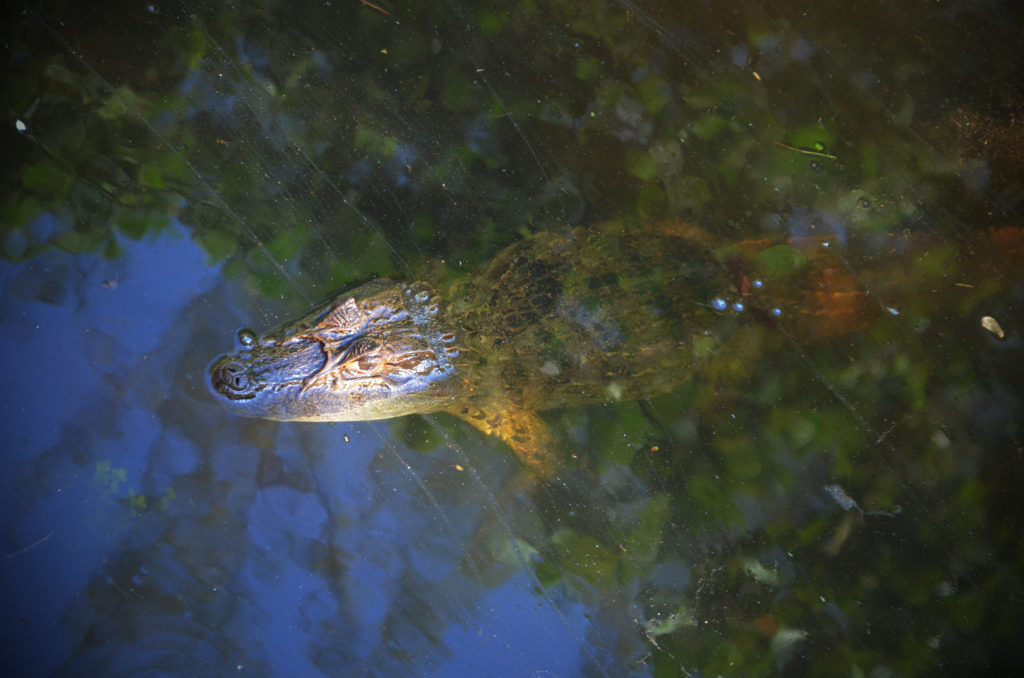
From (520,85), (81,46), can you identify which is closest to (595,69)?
(520,85)

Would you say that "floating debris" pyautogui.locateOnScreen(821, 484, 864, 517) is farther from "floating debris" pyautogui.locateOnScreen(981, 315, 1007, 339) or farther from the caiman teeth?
the caiman teeth

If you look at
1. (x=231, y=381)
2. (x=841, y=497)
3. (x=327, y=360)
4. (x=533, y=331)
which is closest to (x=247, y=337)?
(x=231, y=381)

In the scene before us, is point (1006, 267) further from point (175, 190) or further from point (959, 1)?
point (175, 190)

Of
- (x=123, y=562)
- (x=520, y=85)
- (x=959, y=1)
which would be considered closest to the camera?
(x=959, y=1)

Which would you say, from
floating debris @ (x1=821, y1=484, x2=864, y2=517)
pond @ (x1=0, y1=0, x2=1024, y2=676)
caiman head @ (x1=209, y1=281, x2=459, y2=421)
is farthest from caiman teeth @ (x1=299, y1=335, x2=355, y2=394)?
floating debris @ (x1=821, y1=484, x2=864, y2=517)

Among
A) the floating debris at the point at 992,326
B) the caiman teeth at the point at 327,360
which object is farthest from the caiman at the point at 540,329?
the floating debris at the point at 992,326

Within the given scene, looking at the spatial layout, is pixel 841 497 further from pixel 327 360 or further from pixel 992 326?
pixel 327 360

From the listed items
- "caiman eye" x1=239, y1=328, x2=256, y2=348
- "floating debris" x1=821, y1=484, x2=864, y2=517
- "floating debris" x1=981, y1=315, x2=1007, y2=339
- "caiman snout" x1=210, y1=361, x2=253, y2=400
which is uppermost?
"caiman eye" x1=239, y1=328, x2=256, y2=348

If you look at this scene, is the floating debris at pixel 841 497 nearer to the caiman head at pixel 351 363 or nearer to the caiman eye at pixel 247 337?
the caiman head at pixel 351 363
